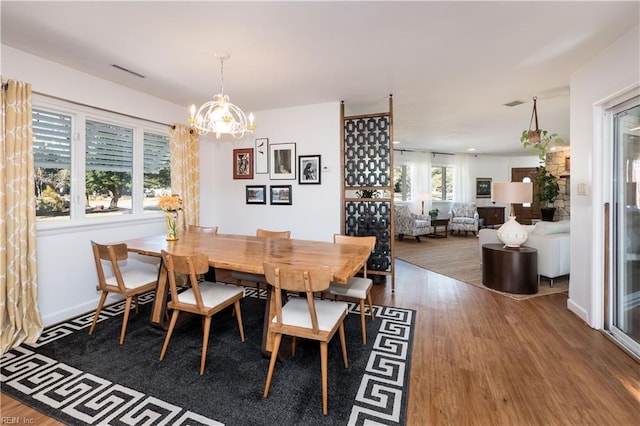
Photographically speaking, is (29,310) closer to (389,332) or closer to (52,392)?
(52,392)

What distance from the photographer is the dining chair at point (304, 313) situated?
1.69 m

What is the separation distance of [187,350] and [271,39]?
8.54 feet

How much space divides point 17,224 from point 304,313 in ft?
8.56

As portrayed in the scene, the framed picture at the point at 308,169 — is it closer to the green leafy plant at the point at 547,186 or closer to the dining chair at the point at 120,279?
the dining chair at the point at 120,279

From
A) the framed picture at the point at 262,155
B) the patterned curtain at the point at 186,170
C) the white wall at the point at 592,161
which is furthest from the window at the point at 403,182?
the patterned curtain at the point at 186,170

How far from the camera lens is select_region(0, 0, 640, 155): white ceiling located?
2.03 m

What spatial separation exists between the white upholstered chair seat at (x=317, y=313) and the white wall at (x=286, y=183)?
212 centimetres

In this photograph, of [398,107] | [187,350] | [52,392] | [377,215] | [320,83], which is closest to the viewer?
[52,392]

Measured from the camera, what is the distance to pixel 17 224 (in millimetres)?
2523

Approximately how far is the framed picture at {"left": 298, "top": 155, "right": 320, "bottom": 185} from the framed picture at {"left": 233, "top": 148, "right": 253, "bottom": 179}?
2.83 ft

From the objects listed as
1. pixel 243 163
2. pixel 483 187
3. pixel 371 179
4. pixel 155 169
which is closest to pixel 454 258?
pixel 371 179

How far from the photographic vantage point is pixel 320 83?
3.39m

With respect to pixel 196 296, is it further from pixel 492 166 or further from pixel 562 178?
pixel 492 166

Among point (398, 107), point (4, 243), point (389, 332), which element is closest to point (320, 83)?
point (398, 107)
